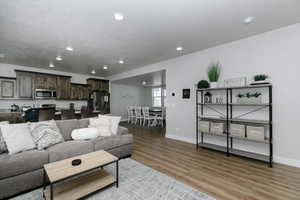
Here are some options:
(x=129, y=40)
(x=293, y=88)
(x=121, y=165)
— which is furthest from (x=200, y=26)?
(x=121, y=165)

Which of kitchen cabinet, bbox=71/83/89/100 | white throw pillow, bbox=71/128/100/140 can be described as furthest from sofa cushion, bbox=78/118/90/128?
kitchen cabinet, bbox=71/83/89/100

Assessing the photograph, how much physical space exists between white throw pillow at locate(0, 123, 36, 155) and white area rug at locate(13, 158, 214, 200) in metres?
0.66

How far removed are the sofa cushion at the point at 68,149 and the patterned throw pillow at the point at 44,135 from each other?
126 millimetres

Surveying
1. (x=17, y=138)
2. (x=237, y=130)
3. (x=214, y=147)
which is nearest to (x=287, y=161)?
(x=237, y=130)

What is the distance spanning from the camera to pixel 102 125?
308cm

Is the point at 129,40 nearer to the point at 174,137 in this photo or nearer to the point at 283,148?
the point at 174,137

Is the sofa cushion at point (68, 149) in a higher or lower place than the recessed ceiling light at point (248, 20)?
lower

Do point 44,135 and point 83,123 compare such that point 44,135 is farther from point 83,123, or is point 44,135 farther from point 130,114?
point 130,114

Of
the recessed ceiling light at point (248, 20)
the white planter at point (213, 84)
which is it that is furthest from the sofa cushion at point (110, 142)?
the recessed ceiling light at point (248, 20)

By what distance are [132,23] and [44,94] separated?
496 cm

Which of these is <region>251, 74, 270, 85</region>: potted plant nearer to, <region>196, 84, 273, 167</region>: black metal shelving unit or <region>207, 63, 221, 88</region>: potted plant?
<region>196, 84, 273, 167</region>: black metal shelving unit

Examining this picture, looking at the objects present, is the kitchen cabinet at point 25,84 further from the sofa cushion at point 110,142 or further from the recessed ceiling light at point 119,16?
the recessed ceiling light at point 119,16

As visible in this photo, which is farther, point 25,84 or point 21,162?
point 25,84

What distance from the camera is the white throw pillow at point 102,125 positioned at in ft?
9.63
